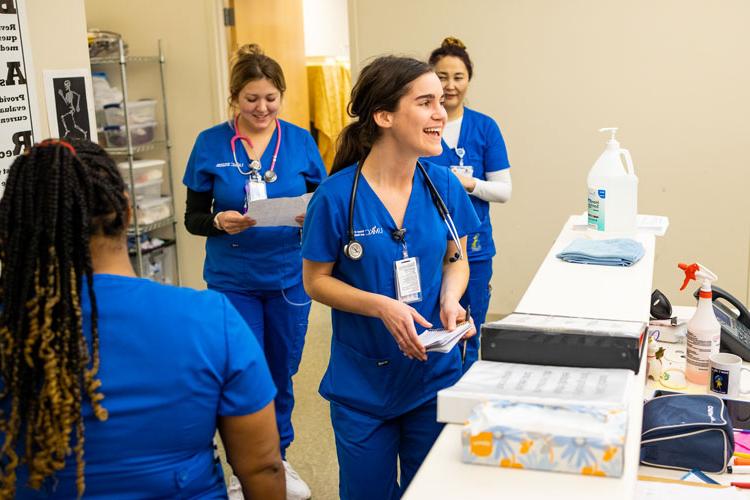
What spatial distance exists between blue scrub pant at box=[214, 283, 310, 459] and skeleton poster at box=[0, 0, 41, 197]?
0.85 metres

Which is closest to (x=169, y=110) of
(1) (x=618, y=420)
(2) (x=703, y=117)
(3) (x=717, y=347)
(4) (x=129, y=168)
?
(4) (x=129, y=168)

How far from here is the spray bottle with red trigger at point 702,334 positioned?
200cm

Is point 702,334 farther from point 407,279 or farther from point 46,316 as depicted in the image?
point 46,316

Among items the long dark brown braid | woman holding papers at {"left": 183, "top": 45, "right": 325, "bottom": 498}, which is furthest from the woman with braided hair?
woman holding papers at {"left": 183, "top": 45, "right": 325, "bottom": 498}

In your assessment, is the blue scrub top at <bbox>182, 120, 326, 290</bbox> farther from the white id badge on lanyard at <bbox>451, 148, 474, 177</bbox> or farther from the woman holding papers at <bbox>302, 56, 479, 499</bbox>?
the woman holding papers at <bbox>302, 56, 479, 499</bbox>

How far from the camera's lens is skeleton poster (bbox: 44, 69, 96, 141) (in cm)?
228

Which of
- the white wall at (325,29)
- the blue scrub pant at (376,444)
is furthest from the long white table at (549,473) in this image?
the white wall at (325,29)

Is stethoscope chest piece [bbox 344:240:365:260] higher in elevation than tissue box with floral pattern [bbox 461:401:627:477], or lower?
higher

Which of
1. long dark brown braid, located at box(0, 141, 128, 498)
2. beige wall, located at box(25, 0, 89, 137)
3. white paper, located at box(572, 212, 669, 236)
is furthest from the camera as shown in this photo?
white paper, located at box(572, 212, 669, 236)

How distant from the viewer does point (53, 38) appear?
2.30 meters

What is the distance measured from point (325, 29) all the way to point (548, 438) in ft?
21.0

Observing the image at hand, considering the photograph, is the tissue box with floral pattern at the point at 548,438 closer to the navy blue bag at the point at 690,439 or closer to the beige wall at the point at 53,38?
the navy blue bag at the point at 690,439

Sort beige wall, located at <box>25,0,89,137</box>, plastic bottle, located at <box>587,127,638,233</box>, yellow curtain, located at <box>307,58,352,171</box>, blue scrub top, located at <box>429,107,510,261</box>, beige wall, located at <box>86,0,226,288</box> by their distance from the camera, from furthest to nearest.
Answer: yellow curtain, located at <box>307,58,352,171</box>, beige wall, located at <box>86,0,226,288</box>, blue scrub top, located at <box>429,107,510,261</box>, plastic bottle, located at <box>587,127,638,233</box>, beige wall, located at <box>25,0,89,137</box>

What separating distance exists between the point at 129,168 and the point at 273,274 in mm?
1845
